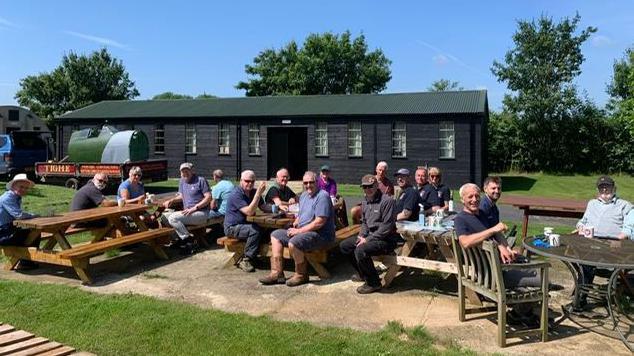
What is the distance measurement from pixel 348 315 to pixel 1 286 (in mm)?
3959

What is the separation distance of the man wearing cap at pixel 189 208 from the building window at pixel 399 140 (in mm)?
13202

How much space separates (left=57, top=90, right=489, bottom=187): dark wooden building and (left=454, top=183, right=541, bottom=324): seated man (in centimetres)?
1487

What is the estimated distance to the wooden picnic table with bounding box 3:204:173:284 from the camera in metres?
6.26

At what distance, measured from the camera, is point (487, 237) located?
4.57 m

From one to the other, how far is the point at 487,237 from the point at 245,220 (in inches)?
131

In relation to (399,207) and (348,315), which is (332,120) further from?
(348,315)

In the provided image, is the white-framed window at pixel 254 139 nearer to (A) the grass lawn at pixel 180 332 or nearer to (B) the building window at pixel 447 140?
(B) the building window at pixel 447 140

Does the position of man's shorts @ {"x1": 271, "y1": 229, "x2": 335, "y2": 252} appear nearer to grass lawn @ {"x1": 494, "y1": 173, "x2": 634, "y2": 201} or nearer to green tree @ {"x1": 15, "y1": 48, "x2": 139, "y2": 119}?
grass lawn @ {"x1": 494, "y1": 173, "x2": 634, "y2": 201}

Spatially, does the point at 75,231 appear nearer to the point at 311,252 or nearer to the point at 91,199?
Answer: the point at 91,199

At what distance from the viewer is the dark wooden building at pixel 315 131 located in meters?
19.7

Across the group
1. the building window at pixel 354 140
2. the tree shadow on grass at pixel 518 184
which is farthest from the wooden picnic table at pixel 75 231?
the tree shadow on grass at pixel 518 184

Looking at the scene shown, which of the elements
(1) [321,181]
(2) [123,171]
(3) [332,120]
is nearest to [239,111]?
(3) [332,120]

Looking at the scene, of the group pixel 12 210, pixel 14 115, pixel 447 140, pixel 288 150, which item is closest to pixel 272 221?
pixel 12 210

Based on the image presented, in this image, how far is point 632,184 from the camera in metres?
21.9
